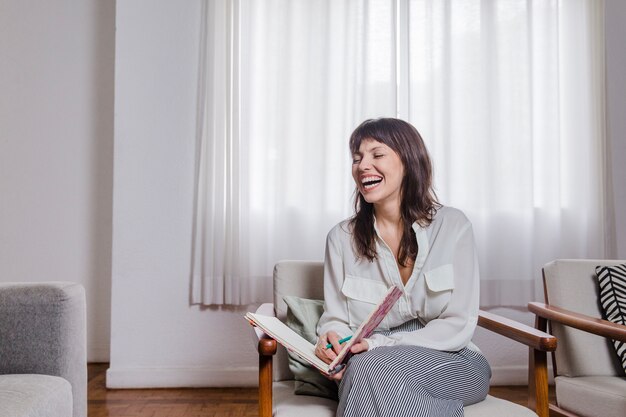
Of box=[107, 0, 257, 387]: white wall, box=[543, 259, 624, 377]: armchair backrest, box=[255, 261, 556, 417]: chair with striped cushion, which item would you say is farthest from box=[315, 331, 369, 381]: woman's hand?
box=[107, 0, 257, 387]: white wall

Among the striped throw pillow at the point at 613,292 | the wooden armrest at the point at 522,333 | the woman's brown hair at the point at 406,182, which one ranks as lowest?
the wooden armrest at the point at 522,333

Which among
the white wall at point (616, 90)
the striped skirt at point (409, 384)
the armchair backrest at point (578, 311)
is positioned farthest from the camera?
the white wall at point (616, 90)

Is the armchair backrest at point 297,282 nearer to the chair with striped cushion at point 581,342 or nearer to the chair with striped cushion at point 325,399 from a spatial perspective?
the chair with striped cushion at point 325,399

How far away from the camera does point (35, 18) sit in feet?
12.3

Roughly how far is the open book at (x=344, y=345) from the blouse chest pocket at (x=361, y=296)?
0.41ft

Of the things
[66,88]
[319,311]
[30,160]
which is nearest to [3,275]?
[30,160]

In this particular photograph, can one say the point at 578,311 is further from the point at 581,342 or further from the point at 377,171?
the point at 377,171

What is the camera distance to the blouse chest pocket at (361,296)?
1.72 metres

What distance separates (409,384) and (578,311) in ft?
3.20

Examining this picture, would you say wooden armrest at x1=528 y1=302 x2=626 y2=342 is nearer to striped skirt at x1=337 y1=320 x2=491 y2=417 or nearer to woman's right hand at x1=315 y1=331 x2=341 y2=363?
striped skirt at x1=337 y1=320 x2=491 y2=417

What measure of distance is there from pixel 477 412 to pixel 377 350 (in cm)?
28

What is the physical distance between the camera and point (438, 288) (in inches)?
65.8

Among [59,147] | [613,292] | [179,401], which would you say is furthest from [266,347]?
[59,147]

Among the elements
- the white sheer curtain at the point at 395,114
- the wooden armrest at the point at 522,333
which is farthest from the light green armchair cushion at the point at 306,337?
the white sheer curtain at the point at 395,114
